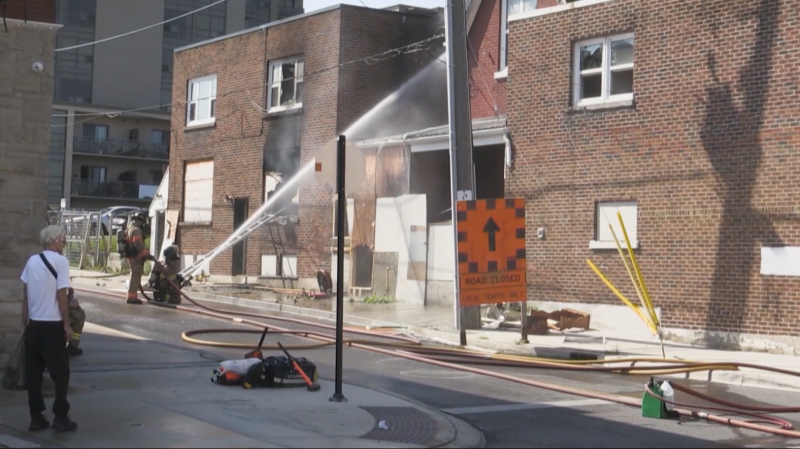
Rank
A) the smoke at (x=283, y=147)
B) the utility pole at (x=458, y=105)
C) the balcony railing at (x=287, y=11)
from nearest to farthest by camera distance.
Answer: the utility pole at (x=458, y=105), the smoke at (x=283, y=147), the balcony railing at (x=287, y=11)

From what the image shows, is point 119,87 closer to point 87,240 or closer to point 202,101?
point 87,240

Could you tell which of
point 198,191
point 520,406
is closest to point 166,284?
point 198,191

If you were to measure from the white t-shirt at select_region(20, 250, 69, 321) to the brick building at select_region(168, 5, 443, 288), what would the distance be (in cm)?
1752

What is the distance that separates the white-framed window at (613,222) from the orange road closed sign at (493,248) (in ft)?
9.93

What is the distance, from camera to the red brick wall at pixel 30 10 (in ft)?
35.3

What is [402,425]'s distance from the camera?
8.88m

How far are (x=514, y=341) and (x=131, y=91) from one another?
50437 mm

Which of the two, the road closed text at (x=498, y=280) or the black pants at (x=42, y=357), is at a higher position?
the road closed text at (x=498, y=280)

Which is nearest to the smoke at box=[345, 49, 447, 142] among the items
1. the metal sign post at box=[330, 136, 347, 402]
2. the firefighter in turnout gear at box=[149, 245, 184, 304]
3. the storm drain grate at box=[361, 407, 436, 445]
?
the firefighter in turnout gear at box=[149, 245, 184, 304]

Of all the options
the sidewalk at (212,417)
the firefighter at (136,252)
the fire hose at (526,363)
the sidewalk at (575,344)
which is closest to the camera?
the sidewalk at (212,417)

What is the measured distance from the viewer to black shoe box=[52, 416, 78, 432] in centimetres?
803

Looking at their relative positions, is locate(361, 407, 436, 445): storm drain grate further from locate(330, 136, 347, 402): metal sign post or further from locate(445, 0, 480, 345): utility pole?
locate(445, 0, 480, 345): utility pole

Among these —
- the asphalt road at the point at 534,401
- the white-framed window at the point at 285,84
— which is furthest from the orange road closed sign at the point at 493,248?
the white-framed window at the point at 285,84

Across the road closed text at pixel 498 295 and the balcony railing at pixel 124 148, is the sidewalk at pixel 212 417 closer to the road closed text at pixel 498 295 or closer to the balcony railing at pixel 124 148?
the road closed text at pixel 498 295
